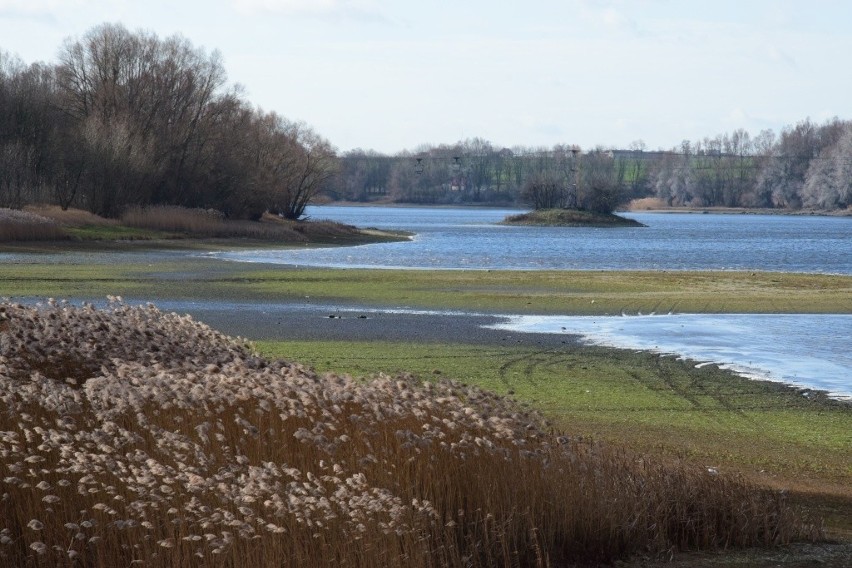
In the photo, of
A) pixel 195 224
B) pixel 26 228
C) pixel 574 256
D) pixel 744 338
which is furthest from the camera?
pixel 195 224

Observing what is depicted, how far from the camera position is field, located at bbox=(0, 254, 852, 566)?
856 cm

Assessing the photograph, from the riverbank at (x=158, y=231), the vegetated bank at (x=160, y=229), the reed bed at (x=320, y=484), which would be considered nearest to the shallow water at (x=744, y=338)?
the reed bed at (x=320, y=484)

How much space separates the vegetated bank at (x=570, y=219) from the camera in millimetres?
157125

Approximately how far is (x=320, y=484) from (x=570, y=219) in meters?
152

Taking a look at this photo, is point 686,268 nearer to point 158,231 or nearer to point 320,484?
point 158,231

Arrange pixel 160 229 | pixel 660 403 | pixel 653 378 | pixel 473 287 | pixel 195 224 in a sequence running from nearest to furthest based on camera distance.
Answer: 1. pixel 660 403
2. pixel 653 378
3. pixel 473 287
4. pixel 160 229
5. pixel 195 224

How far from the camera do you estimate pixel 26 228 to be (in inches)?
2574

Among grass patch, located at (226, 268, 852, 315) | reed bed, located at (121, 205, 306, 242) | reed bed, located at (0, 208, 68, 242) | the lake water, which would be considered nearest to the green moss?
the lake water

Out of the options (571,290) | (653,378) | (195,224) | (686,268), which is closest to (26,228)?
(195,224)

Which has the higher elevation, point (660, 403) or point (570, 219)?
point (660, 403)

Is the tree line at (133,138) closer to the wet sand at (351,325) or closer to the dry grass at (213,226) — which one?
the dry grass at (213,226)

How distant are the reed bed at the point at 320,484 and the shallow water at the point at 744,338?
36.0ft

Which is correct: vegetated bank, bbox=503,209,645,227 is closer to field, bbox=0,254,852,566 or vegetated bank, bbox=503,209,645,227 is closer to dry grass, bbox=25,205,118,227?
dry grass, bbox=25,205,118,227

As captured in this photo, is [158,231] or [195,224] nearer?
[158,231]
